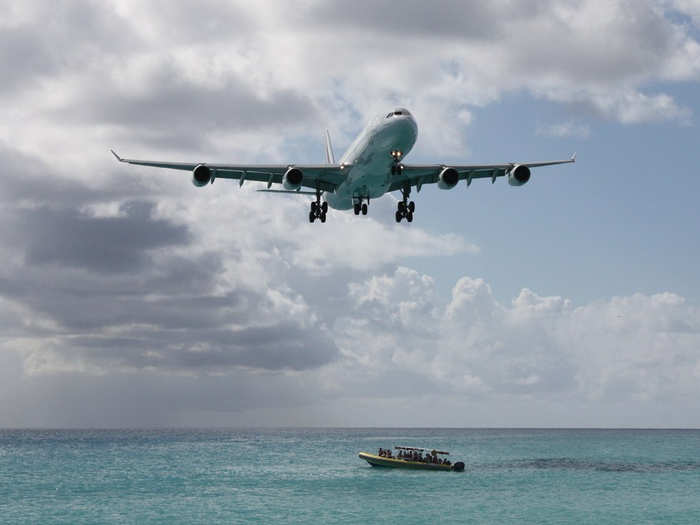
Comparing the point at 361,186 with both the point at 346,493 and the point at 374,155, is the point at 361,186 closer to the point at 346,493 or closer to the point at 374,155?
the point at 374,155

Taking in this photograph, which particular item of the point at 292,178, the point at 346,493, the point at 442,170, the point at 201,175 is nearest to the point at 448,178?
the point at 442,170

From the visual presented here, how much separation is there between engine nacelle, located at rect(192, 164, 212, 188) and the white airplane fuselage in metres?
10.7

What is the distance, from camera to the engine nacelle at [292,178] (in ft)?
190

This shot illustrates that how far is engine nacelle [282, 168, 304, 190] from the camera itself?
57969 millimetres

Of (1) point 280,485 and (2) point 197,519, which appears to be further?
(1) point 280,485

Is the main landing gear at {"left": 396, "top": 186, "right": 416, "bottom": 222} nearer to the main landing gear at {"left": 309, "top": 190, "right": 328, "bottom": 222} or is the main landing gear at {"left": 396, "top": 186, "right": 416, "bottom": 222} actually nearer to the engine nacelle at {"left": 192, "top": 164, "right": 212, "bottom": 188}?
the main landing gear at {"left": 309, "top": 190, "right": 328, "bottom": 222}

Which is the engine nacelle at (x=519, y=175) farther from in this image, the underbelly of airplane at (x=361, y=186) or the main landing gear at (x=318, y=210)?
the main landing gear at (x=318, y=210)

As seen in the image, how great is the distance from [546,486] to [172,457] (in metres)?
106

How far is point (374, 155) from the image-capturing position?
178 feet

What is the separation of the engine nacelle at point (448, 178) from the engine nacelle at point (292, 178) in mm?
10814

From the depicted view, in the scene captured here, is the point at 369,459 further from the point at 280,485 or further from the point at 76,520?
the point at 76,520

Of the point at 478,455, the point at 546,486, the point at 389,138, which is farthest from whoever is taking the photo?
the point at 478,455

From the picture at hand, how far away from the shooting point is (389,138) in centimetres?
5250

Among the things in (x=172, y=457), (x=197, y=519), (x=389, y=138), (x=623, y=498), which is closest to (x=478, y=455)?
(x=172, y=457)
